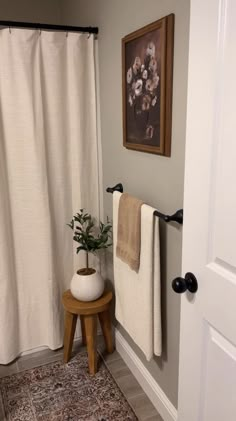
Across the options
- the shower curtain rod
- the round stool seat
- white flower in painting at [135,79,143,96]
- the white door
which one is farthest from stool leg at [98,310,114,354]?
the shower curtain rod

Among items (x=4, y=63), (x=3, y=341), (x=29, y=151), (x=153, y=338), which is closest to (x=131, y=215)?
(x=153, y=338)

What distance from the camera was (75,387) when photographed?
1960 millimetres

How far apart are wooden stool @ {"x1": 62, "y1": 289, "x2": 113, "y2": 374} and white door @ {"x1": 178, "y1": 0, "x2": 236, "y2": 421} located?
2.92 feet

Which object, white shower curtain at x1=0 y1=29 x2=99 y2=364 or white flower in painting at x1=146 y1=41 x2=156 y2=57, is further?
white shower curtain at x1=0 y1=29 x2=99 y2=364

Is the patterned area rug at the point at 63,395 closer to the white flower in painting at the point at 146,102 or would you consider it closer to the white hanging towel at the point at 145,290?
the white hanging towel at the point at 145,290

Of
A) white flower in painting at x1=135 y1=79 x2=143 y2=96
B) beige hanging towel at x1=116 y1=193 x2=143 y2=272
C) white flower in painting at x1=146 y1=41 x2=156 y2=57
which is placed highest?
white flower in painting at x1=146 y1=41 x2=156 y2=57

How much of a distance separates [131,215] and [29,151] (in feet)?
2.47

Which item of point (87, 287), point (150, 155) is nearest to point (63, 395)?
point (87, 287)

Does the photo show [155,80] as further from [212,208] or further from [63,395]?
[63,395]

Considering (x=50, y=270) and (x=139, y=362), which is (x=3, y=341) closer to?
(x=50, y=270)

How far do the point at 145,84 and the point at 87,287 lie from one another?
3.67ft

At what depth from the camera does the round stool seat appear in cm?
194

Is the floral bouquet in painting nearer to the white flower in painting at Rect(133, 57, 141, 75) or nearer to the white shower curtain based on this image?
the white flower in painting at Rect(133, 57, 141, 75)

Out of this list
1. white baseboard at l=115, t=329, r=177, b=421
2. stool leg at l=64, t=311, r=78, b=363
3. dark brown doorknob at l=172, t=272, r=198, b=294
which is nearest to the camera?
dark brown doorknob at l=172, t=272, r=198, b=294
